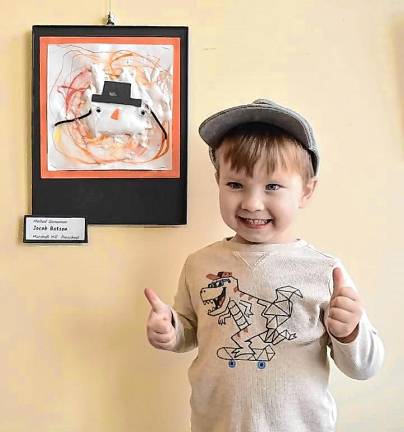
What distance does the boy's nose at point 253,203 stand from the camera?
97cm

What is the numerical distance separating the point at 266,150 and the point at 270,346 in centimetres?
33

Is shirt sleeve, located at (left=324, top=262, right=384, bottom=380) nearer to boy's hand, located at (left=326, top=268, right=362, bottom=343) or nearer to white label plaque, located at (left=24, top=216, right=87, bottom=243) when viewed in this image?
boy's hand, located at (left=326, top=268, right=362, bottom=343)

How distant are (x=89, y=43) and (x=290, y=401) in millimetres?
787

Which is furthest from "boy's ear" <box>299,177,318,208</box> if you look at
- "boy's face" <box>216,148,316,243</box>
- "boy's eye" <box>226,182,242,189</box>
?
"boy's eye" <box>226,182,242,189</box>

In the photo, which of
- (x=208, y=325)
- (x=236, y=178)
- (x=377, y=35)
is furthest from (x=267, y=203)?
(x=377, y=35)

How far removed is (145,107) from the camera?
3.92ft

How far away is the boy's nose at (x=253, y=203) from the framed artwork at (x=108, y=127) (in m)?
0.24

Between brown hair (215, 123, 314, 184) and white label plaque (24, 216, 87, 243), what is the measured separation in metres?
0.37

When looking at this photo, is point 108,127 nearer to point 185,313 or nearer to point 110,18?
point 110,18

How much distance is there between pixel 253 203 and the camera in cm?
97

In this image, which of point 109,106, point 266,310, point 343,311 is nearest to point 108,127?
point 109,106

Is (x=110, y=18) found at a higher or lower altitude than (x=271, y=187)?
higher

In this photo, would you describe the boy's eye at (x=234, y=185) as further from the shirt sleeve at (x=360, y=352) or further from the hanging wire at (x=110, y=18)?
the hanging wire at (x=110, y=18)

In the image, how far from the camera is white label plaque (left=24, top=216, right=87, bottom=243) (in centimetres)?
120
